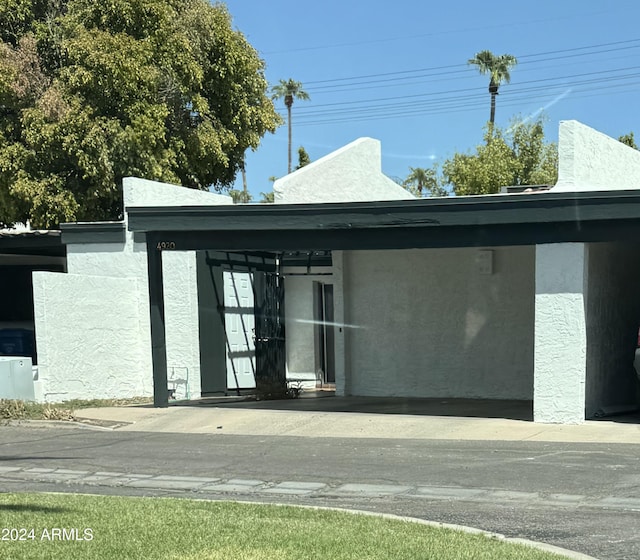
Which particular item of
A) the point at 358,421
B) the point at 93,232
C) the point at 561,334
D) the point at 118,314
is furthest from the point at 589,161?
the point at 93,232

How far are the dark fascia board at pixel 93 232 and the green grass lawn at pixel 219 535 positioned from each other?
9999 mm

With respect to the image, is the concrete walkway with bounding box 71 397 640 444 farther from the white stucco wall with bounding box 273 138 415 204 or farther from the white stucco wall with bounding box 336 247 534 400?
the white stucco wall with bounding box 273 138 415 204

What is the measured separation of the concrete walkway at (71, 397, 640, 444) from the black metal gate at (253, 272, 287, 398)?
7.40 feet

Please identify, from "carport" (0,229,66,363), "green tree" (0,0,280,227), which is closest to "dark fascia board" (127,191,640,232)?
"carport" (0,229,66,363)

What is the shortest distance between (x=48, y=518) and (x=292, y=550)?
203 cm

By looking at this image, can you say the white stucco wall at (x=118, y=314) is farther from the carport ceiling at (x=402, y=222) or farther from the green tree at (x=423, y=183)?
the green tree at (x=423, y=183)

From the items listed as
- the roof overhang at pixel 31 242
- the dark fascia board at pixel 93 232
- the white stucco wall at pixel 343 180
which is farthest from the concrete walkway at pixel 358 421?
the roof overhang at pixel 31 242

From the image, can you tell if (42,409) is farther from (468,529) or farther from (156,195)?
(468,529)

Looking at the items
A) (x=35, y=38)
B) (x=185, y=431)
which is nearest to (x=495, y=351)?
(x=185, y=431)

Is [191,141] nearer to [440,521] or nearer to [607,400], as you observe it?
[607,400]

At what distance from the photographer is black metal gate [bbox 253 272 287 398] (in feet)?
57.5

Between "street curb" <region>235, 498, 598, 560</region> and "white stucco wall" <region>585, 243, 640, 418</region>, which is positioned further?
"white stucco wall" <region>585, 243, 640, 418</region>

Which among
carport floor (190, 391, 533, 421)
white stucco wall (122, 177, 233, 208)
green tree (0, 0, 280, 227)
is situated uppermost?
green tree (0, 0, 280, 227)

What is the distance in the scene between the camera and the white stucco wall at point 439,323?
15281mm
